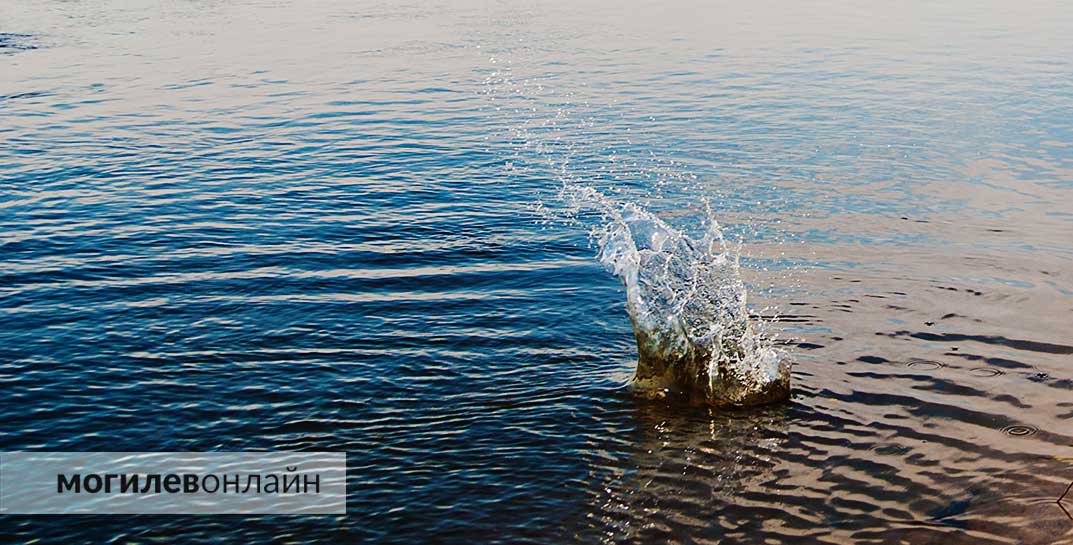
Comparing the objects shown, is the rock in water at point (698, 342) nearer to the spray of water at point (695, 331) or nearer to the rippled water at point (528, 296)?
the spray of water at point (695, 331)

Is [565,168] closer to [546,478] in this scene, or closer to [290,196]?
[290,196]

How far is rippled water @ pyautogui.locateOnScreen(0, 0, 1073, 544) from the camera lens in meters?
7.61

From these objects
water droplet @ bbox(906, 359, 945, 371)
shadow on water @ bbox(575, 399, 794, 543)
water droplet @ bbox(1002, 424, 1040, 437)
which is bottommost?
shadow on water @ bbox(575, 399, 794, 543)

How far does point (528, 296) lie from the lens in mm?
11688

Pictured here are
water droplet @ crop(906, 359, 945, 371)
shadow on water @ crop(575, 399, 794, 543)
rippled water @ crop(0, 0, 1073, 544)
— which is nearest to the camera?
shadow on water @ crop(575, 399, 794, 543)

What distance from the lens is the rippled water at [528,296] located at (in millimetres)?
7605

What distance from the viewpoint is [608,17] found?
4022 cm

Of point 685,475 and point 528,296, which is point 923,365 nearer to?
point 685,475

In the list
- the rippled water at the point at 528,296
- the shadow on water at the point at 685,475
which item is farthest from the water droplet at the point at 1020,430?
the shadow on water at the point at 685,475

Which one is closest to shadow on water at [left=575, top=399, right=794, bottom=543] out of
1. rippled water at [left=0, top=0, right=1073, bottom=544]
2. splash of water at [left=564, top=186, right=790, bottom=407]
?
rippled water at [left=0, top=0, right=1073, bottom=544]

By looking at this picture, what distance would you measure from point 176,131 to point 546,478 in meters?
14.8

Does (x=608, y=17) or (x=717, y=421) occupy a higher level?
(x=608, y=17)

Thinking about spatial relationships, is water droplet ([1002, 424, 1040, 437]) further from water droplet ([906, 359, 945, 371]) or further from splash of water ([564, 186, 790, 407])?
splash of water ([564, 186, 790, 407])

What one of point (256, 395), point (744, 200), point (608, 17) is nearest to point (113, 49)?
point (608, 17)
